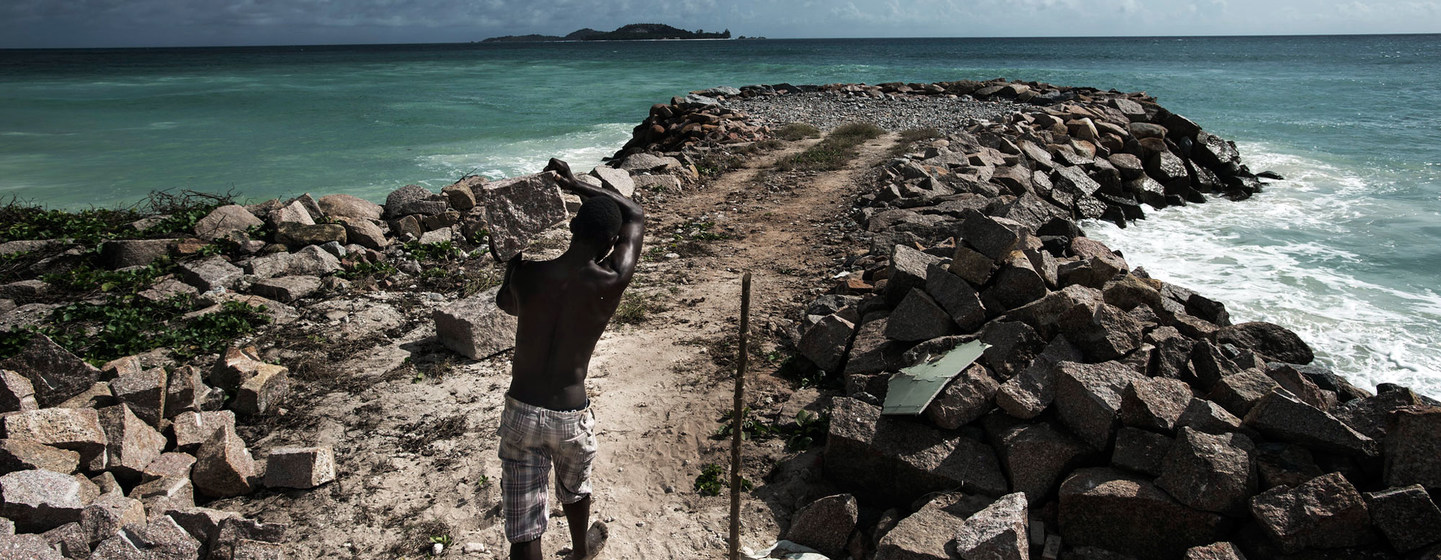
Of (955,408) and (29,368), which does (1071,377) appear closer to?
(955,408)

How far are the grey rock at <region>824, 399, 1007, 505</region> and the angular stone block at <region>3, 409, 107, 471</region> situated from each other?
395 cm

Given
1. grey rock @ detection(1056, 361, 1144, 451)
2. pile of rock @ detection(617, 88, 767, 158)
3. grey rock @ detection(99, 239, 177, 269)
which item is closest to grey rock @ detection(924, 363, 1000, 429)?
grey rock @ detection(1056, 361, 1144, 451)

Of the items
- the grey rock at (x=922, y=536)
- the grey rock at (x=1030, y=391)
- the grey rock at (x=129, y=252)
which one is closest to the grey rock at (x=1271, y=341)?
the grey rock at (x=1030, y=391)

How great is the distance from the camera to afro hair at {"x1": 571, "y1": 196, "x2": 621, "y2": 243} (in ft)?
11.5

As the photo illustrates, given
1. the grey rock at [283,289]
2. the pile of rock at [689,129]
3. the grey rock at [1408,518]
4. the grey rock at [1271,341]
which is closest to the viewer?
the grey rock at [1408,518]

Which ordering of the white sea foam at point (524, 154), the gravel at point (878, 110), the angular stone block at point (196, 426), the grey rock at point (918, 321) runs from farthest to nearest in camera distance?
the gravel at point (878, 110), the white sea foam at point (524, 154), the grey rock at point (918, 321), the angular stone block at point (196, 426)

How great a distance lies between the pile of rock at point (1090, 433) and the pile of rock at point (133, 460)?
2.89 metres

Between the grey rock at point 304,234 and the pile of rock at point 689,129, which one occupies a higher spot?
the pile of rock at point 689,129

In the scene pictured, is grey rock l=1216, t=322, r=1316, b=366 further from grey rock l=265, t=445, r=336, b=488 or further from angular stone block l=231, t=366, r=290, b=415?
angular stone block l=231, t=366, r=290, b=415

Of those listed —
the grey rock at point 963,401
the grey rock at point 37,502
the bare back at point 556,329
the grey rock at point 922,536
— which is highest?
the bare back at point 556,329

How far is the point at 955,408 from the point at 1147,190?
12068 mm

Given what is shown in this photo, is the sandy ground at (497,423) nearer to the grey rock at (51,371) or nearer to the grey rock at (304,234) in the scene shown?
the grey rock at (51,371)

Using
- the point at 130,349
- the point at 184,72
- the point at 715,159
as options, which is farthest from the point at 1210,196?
the point at 184,72

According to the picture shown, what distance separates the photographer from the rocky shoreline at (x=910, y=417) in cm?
365
